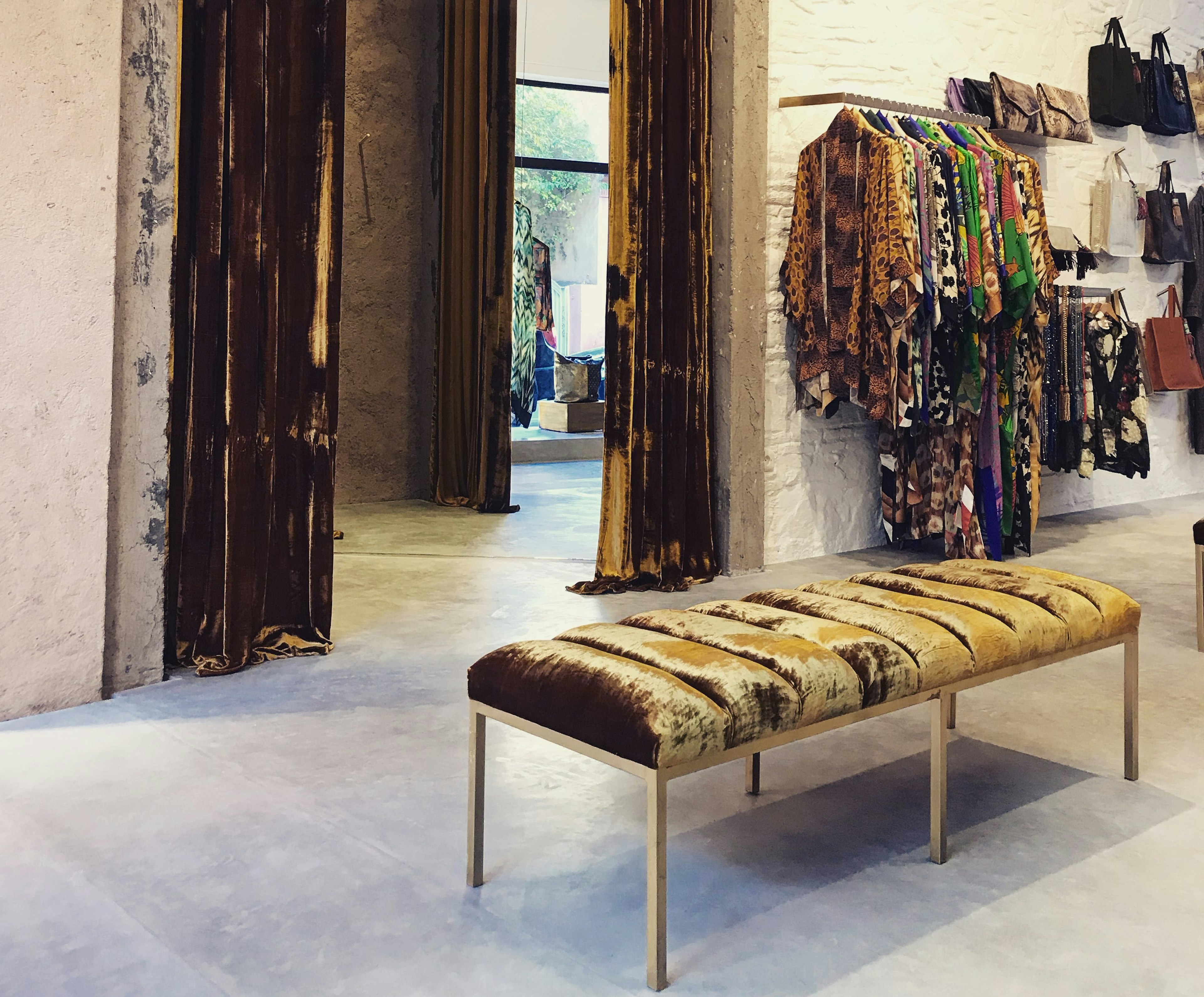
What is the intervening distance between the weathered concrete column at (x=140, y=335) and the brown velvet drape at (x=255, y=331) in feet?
0.37

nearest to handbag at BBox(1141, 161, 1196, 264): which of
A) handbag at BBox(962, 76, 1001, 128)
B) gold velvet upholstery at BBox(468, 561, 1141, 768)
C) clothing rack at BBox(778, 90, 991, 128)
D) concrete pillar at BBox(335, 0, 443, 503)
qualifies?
handbag at BBox(962, 76, 1001, 128)

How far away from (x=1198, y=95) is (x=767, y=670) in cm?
623

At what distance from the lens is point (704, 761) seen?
5.86ft

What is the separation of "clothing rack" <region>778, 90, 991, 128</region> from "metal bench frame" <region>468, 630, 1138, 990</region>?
274 cm

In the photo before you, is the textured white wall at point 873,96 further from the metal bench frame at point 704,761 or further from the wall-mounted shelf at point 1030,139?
the metal bench frame at point 704,761

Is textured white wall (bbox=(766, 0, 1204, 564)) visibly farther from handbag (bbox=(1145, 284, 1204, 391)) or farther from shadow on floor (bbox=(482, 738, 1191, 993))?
shadow on floor (bbox=(482, 738, 1191, 993))

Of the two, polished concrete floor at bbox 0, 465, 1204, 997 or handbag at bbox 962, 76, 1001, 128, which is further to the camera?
handbag at bbox 962, 76, 1001, 128

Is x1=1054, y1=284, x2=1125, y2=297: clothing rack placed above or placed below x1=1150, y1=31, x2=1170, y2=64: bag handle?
below

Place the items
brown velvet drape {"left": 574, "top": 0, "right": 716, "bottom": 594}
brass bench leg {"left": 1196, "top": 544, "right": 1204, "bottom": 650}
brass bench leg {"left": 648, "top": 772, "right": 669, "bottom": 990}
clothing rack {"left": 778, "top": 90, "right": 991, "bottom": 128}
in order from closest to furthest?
1. brass bench leg {"left": 648, "top": 772, "right": 669, "bottom": 990}
2. brass bench leg {"left": 1196, "top": 544, "right": 1204, "bottom": 650}
3. brown velvet drape {"left": 574, "top": 0, "right": 716, "bottom": 594}
4. clothing rack {"left": 778, "top": 90, "right": 991, "bottom": 128}

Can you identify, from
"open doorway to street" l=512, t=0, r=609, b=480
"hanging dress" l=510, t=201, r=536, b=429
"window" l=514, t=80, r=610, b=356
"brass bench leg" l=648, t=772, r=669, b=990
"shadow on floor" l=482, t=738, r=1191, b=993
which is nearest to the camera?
"brass bench leg" l=648, t=772, r=669, b=990

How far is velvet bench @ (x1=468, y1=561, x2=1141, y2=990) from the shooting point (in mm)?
1769

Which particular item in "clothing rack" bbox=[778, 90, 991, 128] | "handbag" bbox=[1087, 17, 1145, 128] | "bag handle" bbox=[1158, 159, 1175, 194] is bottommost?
"clothing rack" bbox=[778, 90, 991, 128]

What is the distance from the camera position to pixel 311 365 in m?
3.50

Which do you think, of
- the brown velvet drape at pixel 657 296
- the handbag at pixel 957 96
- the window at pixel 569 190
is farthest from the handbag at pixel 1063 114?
the window at pixel 569 190
